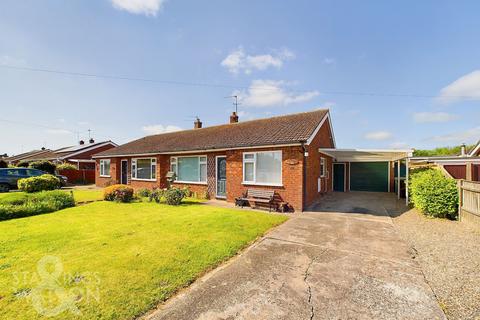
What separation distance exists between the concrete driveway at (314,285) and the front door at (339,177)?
12.8 m

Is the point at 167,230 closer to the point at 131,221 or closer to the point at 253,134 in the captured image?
the point at 131,221

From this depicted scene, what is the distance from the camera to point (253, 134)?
12.2 m

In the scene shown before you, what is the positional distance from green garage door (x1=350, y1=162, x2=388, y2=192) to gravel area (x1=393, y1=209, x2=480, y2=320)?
1010cm

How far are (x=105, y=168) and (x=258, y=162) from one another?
1741cm

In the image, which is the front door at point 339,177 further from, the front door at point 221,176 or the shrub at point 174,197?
the shrub at point 174,197

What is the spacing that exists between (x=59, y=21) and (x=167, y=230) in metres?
10.1

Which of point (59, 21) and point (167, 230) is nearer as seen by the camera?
point (167, 230)

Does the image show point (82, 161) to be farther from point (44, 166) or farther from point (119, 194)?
point (119, 194)

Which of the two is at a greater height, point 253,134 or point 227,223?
point 253,134

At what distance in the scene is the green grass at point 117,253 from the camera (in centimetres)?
306

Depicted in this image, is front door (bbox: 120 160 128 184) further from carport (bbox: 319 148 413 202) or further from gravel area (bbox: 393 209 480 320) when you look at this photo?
gravel area (bbox: 393 209 480 320)

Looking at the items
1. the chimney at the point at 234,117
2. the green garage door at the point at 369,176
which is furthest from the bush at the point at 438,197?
the chimney at the point at 234,117

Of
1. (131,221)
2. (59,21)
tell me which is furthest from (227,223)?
(59,21)

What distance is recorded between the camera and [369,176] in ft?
57.0
